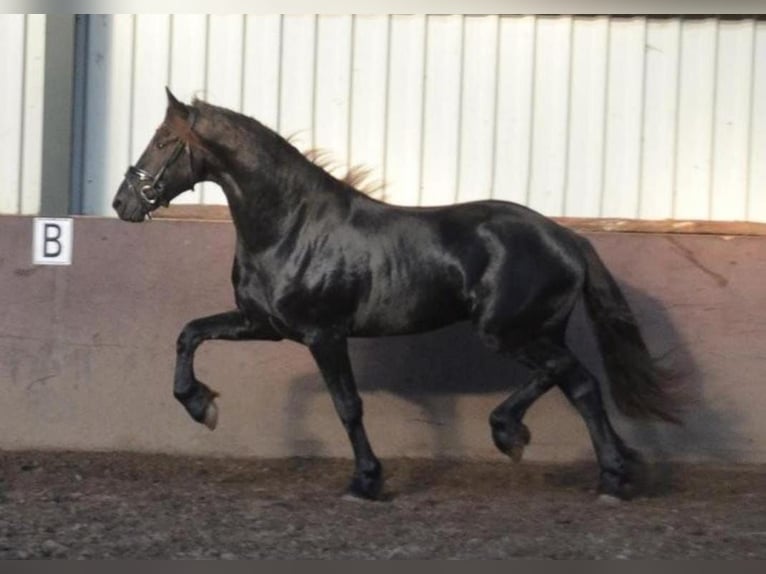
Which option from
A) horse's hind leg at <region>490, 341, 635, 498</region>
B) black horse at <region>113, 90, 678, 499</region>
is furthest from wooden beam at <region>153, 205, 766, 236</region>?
horse's hind leg at <region>490, 341, 635, 498</region>

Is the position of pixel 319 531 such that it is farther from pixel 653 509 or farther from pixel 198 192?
pixel 198 192

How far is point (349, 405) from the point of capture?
7992 millimetres

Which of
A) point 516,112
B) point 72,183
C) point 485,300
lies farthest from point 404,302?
point 72,183

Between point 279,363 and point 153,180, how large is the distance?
196cm

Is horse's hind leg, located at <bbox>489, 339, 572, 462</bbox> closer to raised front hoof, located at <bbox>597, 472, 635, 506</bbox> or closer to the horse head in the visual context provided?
raised front hoof, located at <bbox>597, 472, 635, 506</bbox>

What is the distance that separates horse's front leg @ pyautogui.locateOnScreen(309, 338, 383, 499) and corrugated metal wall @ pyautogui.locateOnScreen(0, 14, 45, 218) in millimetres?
2810

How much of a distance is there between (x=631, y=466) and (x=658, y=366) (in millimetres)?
615

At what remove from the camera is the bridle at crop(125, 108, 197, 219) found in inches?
311

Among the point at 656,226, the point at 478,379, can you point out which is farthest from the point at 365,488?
the point at 656,226

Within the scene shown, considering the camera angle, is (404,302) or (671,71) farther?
(671,71)

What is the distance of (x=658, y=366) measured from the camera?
8.66m

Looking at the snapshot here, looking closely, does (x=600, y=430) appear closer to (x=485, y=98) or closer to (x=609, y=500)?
(x=609, y=500)

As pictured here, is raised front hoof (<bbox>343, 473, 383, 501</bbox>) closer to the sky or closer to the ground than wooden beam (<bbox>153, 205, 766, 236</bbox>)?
closer to the ground

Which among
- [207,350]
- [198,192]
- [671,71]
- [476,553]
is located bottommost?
[476,553]
